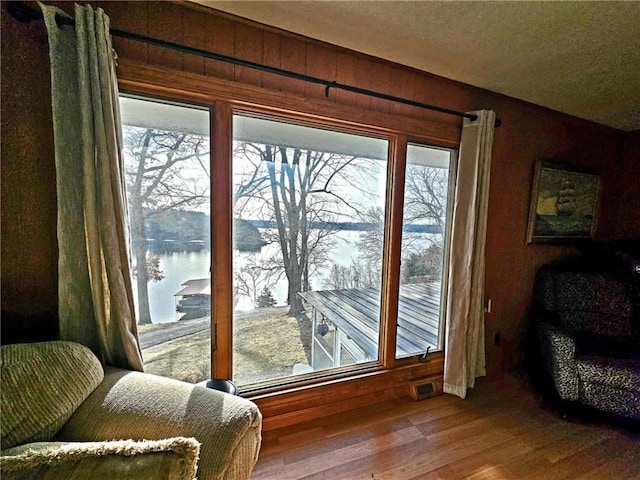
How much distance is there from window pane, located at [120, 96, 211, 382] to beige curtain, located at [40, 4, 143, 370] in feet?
0.71

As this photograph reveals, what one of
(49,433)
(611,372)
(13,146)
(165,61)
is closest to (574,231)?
(611,372)

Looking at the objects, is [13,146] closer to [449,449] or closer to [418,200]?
[418,200]

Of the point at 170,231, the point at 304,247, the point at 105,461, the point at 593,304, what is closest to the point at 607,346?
the point at 593,304

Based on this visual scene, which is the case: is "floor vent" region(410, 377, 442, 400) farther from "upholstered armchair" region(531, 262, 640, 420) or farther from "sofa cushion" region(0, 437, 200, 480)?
"sofa cushion" region(0, 437, 200, 480)

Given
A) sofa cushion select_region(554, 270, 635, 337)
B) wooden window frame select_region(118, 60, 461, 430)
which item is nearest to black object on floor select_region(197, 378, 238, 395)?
wooden window frame select_region(118, 60, 461, 430)

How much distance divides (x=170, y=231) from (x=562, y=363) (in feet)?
8.47

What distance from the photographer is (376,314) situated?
198cm

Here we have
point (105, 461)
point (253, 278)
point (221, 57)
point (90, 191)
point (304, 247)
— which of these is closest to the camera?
point (105, 461)

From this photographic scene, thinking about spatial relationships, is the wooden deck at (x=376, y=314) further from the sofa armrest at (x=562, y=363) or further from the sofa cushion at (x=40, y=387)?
the sofa cushion at (x=40, y=387)

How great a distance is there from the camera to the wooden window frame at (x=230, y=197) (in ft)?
4.41

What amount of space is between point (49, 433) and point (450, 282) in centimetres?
211

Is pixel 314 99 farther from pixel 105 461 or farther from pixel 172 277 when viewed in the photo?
pixel 105 461

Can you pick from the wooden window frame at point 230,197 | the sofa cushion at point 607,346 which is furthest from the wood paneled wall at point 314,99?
the sofa cushion at point 607,346

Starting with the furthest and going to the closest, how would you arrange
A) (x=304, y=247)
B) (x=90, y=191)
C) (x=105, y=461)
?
(x=304, y=247), (x=90, y=191), (x=105, y=461)
